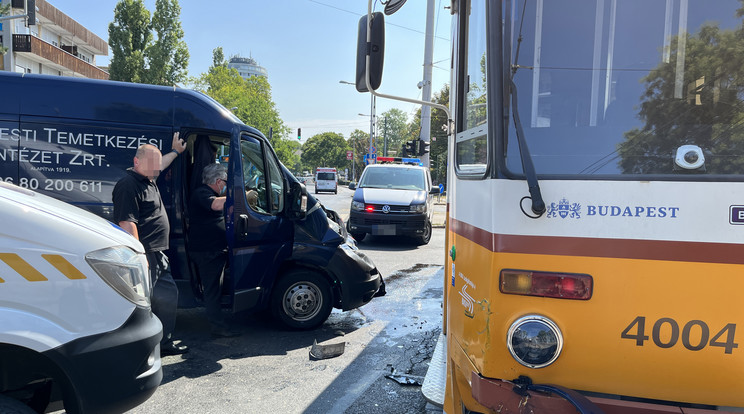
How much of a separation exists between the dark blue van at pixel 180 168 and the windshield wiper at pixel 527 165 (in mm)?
3127

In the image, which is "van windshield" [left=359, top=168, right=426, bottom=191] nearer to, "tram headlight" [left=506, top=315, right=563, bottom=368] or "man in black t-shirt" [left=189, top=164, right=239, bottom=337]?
"man in black t-shirt" [left=189, top=164, right=239, bottom=337]

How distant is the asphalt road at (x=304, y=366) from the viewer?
3.80 meters

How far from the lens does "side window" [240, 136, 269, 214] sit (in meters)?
5.07

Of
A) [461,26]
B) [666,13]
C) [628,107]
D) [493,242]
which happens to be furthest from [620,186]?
[461,26]

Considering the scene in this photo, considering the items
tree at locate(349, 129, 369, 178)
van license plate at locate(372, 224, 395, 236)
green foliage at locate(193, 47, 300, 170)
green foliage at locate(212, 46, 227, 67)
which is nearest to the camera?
van license plate at locate(372, 224, 395, 236)

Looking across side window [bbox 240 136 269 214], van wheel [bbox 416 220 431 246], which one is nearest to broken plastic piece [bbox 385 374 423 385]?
side window [bbox 240 136 269 214]

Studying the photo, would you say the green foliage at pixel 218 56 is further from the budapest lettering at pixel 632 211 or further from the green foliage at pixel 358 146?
the budapest lettering at pixel 632 211

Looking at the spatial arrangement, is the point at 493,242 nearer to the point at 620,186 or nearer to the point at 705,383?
the point at 620,186

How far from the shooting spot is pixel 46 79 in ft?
15.5

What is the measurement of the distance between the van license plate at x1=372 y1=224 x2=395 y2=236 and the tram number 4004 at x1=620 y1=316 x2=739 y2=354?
958 cm

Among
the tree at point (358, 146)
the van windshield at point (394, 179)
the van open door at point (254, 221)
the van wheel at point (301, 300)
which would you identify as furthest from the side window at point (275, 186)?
the tree at point (358, 146)

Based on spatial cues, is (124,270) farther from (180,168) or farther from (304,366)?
(180,168)

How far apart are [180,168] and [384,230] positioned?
701 cm

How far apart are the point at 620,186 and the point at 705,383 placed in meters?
→ 0.82
